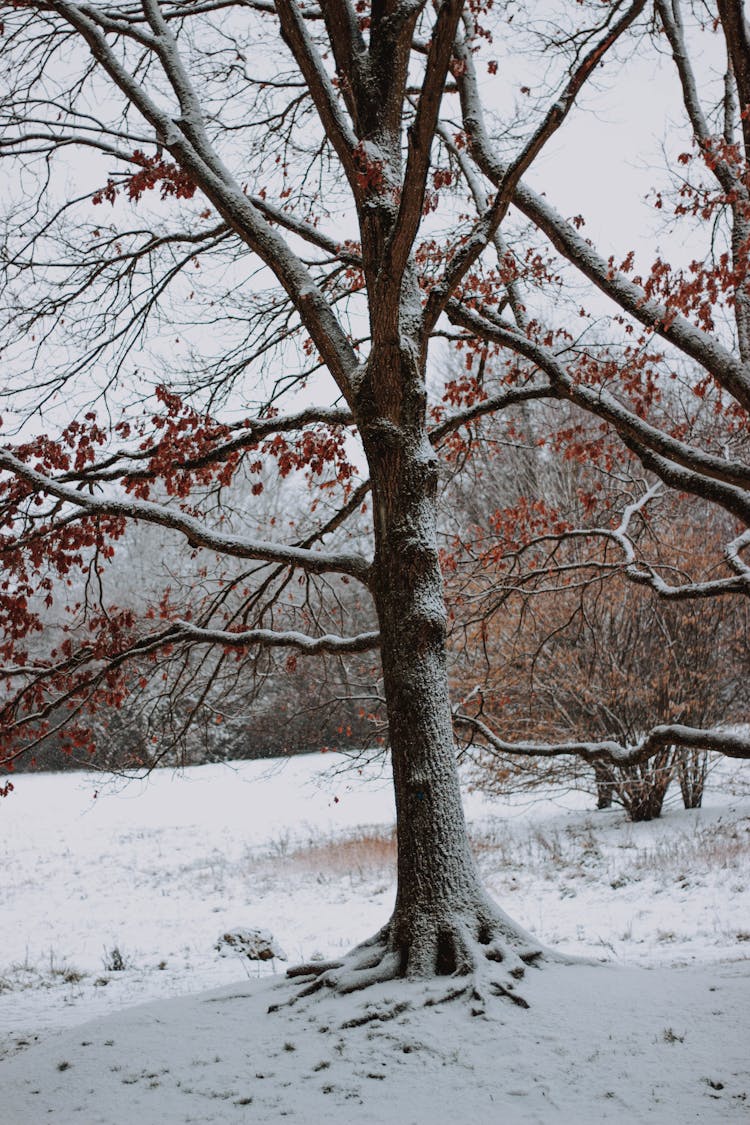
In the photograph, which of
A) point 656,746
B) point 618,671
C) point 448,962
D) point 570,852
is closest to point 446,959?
point 448,962

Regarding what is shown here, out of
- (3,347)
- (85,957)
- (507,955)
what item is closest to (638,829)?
(85,957)

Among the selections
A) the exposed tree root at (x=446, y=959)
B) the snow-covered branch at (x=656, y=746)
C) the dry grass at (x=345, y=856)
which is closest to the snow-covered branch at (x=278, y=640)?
Result: the snow-covered branch at (x=656, y=746)

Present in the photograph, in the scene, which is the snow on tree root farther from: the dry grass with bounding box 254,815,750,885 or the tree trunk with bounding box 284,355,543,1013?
the dry grass with bounding box 254,815,750,885

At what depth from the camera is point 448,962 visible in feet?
13.7

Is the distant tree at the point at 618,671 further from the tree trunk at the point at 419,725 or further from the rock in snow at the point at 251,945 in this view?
the tree trunk at the point at 419,725

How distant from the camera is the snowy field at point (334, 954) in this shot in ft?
10.4

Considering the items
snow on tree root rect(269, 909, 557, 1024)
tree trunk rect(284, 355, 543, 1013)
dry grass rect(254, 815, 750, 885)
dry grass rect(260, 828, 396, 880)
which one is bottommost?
dry grass rect(260, 828, 396, 880)

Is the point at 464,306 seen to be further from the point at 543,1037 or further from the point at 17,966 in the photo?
the point at 17,966

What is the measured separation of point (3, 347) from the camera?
6879 millimetres

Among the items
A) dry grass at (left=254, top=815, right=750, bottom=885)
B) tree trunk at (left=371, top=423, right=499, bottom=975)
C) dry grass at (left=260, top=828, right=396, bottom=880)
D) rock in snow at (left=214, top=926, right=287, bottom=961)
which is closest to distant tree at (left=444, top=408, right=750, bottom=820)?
dry grass at (left=254, top=815, right=750, bottom=885)

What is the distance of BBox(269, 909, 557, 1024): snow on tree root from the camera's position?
12.7 ft

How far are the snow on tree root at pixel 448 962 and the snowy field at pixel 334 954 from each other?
0.35 ft

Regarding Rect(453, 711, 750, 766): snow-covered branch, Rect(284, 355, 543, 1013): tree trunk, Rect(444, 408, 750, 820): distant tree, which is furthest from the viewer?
Rect(444, 408, 750, 820): distant tree

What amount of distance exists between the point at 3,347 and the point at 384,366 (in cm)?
396
